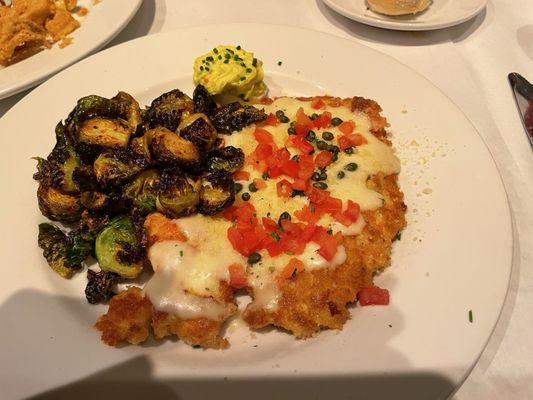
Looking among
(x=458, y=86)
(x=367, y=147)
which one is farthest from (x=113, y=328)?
(x=458, y=86)

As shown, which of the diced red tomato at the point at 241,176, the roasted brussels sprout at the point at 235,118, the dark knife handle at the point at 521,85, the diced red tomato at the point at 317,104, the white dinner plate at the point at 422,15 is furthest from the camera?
the white dinner plate at the point at 422,15

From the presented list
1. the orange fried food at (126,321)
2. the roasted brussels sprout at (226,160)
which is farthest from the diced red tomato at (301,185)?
the orange fried food at (126,321)

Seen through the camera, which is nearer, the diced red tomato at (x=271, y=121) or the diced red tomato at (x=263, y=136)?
the diced red tomato at (x=263, y=136)

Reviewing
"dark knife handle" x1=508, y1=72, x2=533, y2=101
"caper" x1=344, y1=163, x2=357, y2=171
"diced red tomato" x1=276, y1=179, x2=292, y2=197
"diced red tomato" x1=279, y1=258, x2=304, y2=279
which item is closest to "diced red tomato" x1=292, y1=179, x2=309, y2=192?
"diced red tomato" x1=276, y1=179, x2=292, y2=197

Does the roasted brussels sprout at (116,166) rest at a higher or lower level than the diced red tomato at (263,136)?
higher

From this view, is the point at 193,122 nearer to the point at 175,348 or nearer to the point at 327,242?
the point at 327,242

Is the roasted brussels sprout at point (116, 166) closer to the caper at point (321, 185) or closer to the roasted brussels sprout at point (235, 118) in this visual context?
the roasted brussels sprout at point (235, 118)
